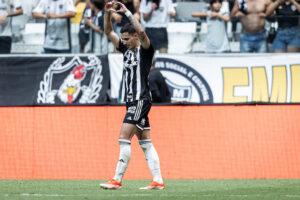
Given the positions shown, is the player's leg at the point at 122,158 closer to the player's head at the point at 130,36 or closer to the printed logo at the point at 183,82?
the player's head at the point at 130,36

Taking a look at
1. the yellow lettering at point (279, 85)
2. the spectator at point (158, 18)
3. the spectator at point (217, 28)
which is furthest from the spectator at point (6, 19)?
the yellow lettering at point (279, 85)

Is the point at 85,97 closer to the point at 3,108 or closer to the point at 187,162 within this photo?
the point at 3,108

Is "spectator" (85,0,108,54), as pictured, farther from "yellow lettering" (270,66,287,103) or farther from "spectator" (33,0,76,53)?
"yellow lettering" (270,66,287,103)

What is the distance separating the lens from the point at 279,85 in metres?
14.4

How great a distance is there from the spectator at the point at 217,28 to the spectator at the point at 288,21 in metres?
1.03

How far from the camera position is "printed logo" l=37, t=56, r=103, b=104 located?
48.7 feet

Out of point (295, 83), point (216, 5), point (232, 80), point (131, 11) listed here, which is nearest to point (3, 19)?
point (131, 11)

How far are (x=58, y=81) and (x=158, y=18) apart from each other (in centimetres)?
271

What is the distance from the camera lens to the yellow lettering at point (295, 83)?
47.0 feet

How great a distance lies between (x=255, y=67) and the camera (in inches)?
575

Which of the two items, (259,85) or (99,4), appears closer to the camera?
(259,85)

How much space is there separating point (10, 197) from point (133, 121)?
1.95 m

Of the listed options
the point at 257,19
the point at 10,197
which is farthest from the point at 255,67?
the point at 10,197

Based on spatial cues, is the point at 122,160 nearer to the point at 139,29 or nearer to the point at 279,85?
the point at 139,29
